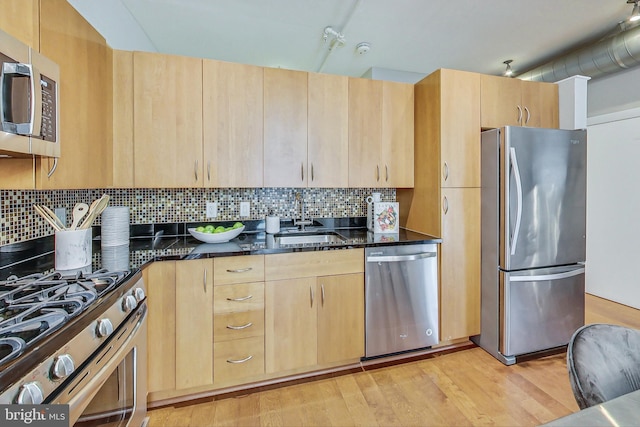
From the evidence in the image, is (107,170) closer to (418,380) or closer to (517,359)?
(418,380)

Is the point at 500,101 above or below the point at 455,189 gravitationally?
above

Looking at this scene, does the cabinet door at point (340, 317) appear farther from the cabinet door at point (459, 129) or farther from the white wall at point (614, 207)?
the white wall at point (614, 207)

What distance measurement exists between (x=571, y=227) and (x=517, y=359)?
44.8 inches

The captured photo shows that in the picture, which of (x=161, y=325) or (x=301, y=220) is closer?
(x=161, y=325)

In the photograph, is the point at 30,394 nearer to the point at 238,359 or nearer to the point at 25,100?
the point at 25,100

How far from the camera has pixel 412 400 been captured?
72.2 inches

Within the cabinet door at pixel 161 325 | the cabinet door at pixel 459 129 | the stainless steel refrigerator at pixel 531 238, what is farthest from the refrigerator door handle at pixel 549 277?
the cabinet door at pixel 161 325

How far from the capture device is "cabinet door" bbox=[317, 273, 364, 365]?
6.65ft

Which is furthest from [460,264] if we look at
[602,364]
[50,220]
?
[50,220]

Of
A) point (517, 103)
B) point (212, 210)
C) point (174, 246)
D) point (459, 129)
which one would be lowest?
point (174, 246)

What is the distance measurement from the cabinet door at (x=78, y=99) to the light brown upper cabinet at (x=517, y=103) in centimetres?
275

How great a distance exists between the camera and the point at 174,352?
1769 millimetres

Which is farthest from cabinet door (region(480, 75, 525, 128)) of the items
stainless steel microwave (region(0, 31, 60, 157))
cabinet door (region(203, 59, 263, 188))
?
stainless steel microwave (region(0, 31, 60, 157))

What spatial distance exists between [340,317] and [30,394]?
1637mm
